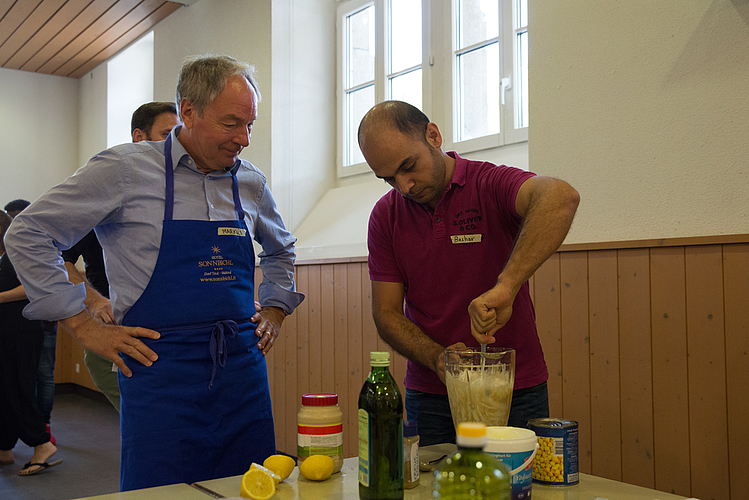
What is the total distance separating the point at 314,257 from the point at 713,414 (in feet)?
8.09

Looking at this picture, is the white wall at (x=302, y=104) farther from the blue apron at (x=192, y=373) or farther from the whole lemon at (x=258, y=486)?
the whole lemon at (x=258, y=486)

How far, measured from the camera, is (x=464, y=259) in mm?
1618

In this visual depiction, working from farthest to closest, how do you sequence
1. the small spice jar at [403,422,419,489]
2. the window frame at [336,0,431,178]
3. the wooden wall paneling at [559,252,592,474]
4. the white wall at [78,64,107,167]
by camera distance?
the white wall at [78,64,107,167], the window frame at [336,0,431,178], the wooden wall paneling at [559,252,592,474], the small spice jar at [403,422,419,489]

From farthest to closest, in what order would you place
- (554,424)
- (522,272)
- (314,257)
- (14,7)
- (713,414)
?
(14,7), (314,257), (713,414), (522,272), (554,424)

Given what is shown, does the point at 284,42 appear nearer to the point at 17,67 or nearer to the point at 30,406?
the point at 30,406

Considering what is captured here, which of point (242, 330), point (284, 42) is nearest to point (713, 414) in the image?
point (242, 330)

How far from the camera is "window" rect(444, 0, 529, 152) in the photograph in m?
3.30

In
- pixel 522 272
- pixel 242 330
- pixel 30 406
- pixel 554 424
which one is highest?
pixel 522 272

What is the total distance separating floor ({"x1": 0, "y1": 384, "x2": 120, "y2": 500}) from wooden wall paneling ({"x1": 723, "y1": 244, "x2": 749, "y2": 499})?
10.1ft

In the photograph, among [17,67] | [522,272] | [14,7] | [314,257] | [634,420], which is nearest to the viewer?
[522,272]

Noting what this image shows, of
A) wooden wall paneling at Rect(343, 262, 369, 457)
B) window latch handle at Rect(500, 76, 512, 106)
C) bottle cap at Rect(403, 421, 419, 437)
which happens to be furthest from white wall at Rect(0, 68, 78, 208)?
bottle cap at Rect(403, 421, 419, 437)

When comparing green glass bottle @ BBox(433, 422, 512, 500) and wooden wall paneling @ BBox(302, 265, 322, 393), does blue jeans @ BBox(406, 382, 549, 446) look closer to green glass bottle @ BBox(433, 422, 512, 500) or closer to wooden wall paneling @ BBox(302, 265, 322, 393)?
green glass bottle @ BBox(433, 422, 512, 500)

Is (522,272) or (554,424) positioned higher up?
(522,272)

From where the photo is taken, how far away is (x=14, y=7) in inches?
206
